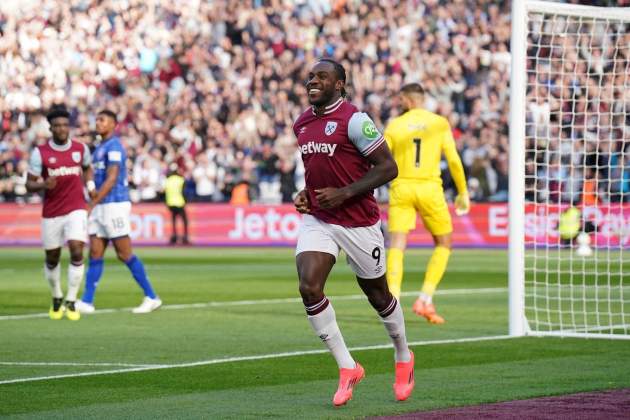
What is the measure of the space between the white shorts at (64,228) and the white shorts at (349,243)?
7.08 meters

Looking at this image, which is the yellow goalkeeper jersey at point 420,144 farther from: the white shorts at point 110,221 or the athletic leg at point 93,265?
the athletic leg at point 93,265

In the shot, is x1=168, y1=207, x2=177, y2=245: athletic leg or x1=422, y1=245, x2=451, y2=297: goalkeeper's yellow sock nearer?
x1=422, y1=245, x2=451, y2=297: goalkeeper's yellow sock

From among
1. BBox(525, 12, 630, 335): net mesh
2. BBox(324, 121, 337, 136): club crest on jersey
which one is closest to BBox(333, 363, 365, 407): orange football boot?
BBox(324, 121, 337, 136): club crest on jersey

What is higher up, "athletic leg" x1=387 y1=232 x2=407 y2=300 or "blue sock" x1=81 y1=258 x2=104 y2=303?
"athletic leg" x1=387 y1=232 x2=407 y2=300

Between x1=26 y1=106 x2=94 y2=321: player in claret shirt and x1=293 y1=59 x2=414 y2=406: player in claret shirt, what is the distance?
7.05 m

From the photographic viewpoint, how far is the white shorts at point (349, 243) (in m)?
8.48

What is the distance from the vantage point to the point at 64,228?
1522cm

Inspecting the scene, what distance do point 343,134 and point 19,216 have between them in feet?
88.3

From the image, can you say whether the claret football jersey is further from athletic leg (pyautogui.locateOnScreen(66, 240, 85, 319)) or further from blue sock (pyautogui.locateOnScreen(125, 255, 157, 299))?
blue sock (pyautogui.locateOnScreen(125, 255, 157, 299))

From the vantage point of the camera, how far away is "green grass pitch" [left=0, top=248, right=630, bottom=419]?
27.9 ft

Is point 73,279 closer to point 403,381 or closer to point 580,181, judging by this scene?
point 403,381

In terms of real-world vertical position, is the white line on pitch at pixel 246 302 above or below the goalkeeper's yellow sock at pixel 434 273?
below

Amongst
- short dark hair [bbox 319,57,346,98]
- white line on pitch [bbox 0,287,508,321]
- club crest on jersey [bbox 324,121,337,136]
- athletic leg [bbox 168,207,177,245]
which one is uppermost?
short dark hair [bbox 319,57,346,98]

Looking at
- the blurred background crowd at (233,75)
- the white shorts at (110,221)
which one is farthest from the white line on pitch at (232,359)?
the blurred background crowd at (233,75)
